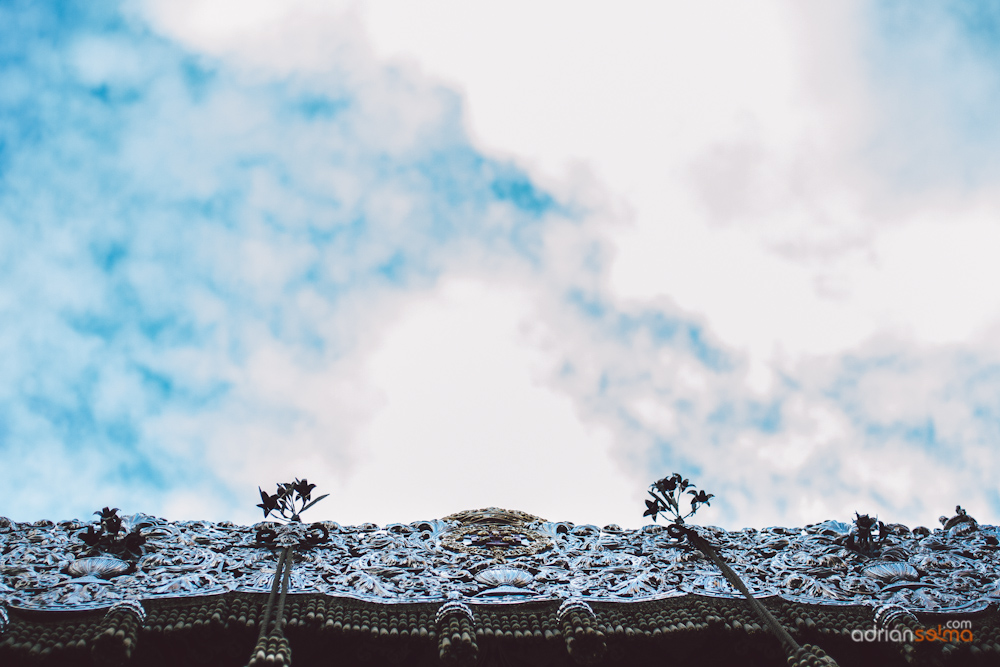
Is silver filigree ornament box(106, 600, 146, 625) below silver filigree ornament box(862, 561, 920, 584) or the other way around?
below

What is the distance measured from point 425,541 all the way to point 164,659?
287cm

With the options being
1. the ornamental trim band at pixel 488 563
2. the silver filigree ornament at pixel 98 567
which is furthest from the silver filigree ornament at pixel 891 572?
the silver filigree ornament at pixel 98 567

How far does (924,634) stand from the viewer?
6.80 metres

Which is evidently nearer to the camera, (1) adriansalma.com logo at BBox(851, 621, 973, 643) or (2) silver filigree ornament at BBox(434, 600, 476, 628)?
(1) adriansalma.com logo at BBox(851, 621, 973, 643)

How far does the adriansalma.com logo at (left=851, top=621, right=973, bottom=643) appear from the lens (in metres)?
6.75

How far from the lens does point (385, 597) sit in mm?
7328

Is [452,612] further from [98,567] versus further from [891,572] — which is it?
[891,572]

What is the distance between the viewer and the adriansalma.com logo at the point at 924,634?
675cm

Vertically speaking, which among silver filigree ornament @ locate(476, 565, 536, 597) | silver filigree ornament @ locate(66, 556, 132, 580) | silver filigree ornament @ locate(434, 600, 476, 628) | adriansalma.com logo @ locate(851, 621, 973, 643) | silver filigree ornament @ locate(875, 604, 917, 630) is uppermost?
silver filigree ornament @ locate(66, 556, 132, 580)

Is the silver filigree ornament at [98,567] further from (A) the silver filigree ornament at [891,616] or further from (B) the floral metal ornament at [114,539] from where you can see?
(A) the silver filigree ornament at [891,616]

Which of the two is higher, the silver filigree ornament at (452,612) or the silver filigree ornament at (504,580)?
the silver filigree ornament at (504,580)

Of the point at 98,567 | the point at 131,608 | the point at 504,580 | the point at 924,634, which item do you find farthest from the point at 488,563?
the point at 924,634

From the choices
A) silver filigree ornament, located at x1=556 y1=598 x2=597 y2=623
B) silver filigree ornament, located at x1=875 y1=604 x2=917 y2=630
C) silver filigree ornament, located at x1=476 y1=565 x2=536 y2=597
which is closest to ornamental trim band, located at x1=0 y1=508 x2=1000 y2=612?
silver filigree ornament, located at x1=476 y1=565 x2=536 y2=597

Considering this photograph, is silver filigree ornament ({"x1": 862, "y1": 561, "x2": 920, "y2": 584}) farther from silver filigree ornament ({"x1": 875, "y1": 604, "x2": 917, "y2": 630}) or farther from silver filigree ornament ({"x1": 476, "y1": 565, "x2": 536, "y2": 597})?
silver filigree ornament ({"x1": 476, "y1": 565, "x2": 536, "y2": 597})
